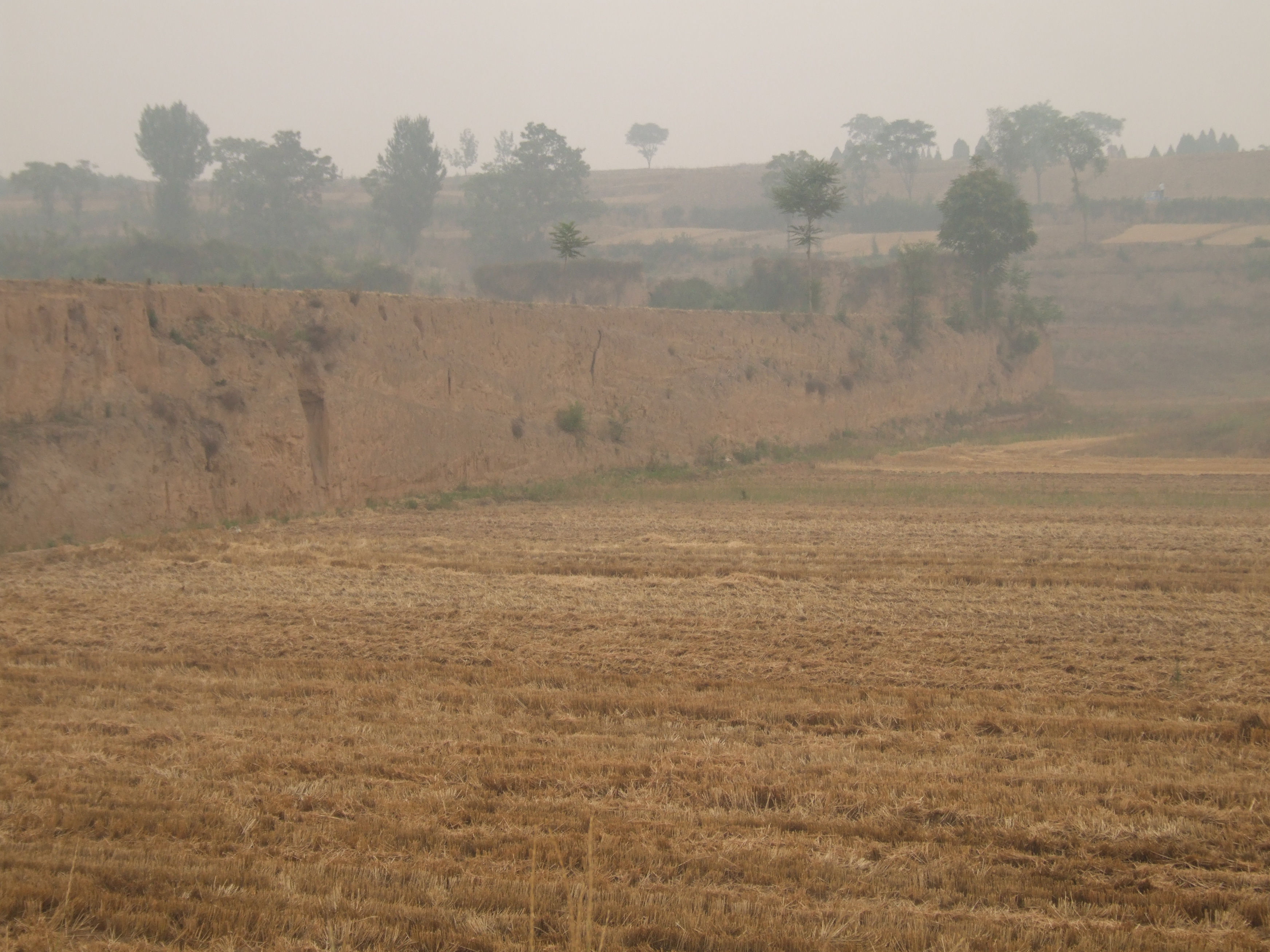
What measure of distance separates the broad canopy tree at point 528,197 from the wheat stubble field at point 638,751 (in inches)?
2182

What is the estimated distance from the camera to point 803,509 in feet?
67.2

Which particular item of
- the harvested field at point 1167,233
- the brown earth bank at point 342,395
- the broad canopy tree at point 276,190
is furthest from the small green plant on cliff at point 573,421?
the harvested field at point 1167,233

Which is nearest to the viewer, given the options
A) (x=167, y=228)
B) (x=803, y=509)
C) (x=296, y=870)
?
(x=296, y=870)

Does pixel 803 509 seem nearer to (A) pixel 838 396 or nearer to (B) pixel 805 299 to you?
(A) pixel 838 396

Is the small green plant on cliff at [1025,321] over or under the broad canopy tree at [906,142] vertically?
under

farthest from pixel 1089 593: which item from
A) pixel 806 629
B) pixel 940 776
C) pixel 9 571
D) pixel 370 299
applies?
Result: pixel 370 299

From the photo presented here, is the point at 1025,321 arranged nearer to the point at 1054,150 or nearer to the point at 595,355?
the point at 595,355

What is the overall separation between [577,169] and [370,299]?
2005 inches

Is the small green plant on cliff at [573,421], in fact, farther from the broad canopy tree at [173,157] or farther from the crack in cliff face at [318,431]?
the broad canopy tree at [173,157]

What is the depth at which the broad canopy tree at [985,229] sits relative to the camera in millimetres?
44188

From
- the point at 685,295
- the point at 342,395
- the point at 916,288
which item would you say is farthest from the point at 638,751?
the point at 685,295

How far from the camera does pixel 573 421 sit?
2600 centimetres

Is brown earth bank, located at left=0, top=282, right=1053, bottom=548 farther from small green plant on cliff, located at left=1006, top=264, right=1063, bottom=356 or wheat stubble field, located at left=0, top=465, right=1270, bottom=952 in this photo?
small green plant on cliff, located at left=1006, top=264, right=1063, bottom=356

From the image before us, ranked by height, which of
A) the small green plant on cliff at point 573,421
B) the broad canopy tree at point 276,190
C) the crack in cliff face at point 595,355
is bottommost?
the small green plant on cliff at point 573,421
